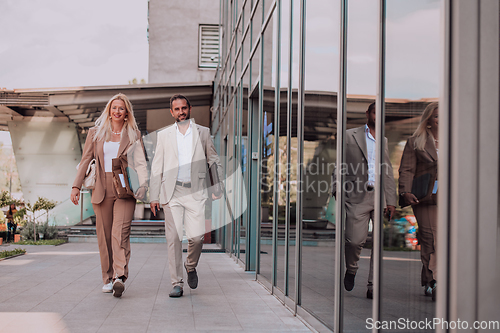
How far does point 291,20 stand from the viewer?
204 inches

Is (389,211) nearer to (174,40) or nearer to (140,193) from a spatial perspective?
(140,193)

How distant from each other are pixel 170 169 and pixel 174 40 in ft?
56.2

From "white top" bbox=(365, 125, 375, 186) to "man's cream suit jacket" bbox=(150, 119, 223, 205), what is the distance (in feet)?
8.94

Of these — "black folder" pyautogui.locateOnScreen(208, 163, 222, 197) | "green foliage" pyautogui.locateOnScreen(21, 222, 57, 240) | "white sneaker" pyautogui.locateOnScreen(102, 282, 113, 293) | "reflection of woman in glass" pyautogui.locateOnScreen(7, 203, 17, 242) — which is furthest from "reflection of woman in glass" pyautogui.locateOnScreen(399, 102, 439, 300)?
"reflection of woman in glass" pyautogui.locateOnScreen(7, 203, 17, 242)

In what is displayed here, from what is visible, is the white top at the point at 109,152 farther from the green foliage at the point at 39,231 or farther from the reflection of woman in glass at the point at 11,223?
the reflection of woman in glass at the point at 11,223

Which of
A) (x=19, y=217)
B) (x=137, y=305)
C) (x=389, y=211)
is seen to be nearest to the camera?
(x=389, y=211)

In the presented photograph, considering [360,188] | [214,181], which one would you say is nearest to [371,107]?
[360,188]

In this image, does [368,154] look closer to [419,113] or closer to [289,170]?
[419,113]

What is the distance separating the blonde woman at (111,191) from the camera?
531cm

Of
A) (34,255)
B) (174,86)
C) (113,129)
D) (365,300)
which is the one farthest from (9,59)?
(365,300)

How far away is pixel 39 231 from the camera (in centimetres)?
1495

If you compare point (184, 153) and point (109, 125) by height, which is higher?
point (109, 125)

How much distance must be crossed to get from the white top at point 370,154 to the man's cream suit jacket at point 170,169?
2.72m

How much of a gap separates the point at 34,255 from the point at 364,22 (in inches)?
367
